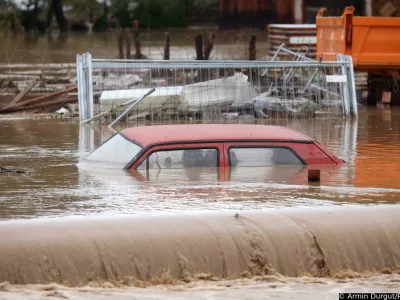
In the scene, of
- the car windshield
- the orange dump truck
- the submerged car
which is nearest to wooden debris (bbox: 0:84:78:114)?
the orange dump truck

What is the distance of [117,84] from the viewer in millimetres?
22141

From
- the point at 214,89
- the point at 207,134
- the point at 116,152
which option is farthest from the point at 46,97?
the point at 207,134

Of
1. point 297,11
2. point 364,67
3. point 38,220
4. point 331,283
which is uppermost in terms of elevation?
point 297,11

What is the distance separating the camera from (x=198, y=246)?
30.8 feet

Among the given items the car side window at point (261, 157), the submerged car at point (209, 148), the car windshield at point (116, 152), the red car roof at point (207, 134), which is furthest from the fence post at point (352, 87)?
the car windshield at point (116, 152)

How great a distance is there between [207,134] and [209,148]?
0.57 feet

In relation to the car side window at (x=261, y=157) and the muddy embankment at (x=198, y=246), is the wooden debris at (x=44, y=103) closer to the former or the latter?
the car side window at (x=261, y=157)

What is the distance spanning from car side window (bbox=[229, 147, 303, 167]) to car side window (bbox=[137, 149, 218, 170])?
0.26m

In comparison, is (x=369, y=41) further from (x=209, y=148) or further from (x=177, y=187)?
(x=177, y=187)

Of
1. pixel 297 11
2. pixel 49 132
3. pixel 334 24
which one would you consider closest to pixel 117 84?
pixel 49 132

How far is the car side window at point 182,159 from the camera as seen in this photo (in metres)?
12.3

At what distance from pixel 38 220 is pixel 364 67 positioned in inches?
625

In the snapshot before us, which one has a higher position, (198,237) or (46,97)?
(46,97)

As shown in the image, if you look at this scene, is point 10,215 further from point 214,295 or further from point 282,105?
point 282,105
